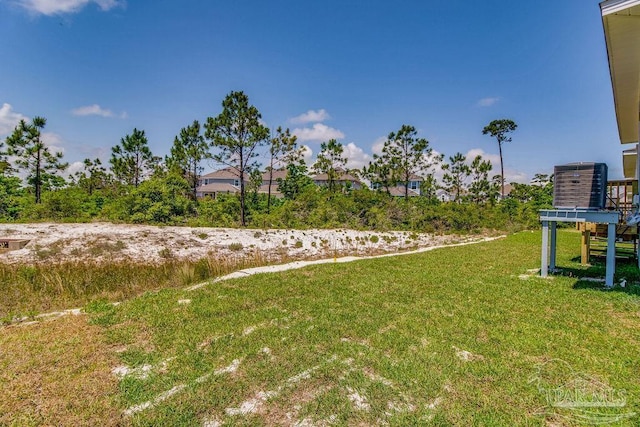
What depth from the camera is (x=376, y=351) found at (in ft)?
9.43

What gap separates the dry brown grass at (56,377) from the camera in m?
2.05

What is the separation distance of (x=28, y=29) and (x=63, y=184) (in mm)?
21546

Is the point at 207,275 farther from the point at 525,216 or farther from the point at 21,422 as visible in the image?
the point at 525,216

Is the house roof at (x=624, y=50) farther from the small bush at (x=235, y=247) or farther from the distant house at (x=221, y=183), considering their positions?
the distant house at (x=221, y=183)

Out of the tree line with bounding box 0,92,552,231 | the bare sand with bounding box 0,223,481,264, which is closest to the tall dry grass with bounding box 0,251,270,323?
the bare sand with bounding box 0,223,481,264

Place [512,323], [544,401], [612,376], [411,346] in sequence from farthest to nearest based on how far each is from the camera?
1. [512,323]
2. [411,346]
3. [612,376]
4. [544,401]

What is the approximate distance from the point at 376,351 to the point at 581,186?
4.19 meters

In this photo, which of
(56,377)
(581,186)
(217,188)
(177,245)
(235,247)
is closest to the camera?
(56,377)

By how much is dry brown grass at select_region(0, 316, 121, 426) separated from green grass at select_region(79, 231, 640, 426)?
0.13 m

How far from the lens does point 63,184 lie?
26250mm

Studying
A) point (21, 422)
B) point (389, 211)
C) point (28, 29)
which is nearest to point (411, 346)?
point (21, 422)

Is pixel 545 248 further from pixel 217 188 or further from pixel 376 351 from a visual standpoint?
pixel 217 188

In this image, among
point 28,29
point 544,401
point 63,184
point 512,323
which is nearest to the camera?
point 544,401

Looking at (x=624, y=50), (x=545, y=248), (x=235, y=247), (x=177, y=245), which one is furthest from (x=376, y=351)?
(x=177, y=245)
